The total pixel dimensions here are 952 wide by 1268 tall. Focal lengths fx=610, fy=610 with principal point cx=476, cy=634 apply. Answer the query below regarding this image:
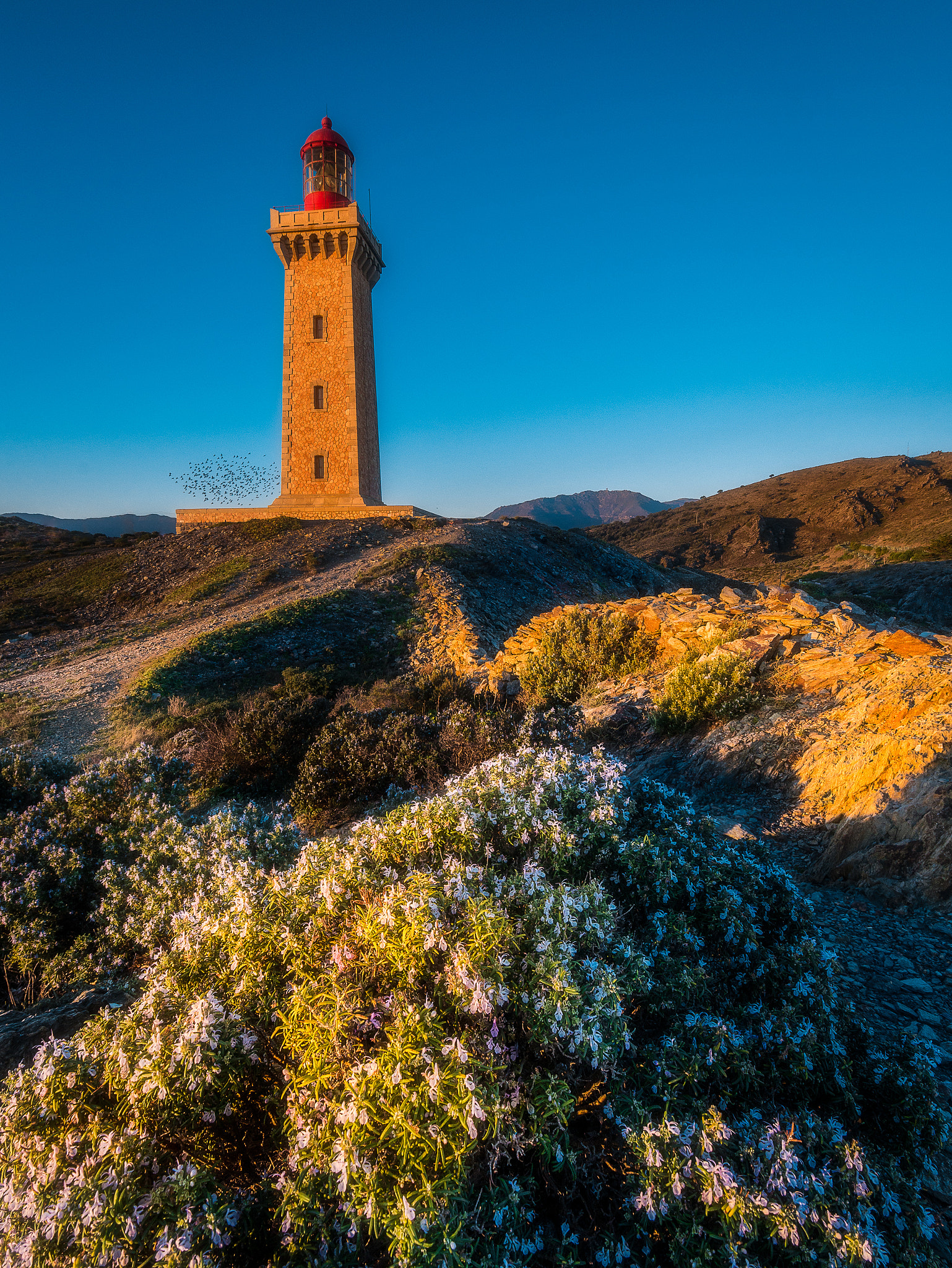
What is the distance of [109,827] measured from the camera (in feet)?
16.0

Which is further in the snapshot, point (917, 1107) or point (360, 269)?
point (360, 269)

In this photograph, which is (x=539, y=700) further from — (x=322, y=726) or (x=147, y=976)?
(x=147, y=976)

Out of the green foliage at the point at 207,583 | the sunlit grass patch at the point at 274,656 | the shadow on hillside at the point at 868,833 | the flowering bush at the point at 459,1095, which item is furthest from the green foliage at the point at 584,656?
the green foliage at the point at 207,583

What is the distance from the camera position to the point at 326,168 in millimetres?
25016

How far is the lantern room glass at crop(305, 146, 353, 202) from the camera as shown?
979 inches

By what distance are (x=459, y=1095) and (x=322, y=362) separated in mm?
27136

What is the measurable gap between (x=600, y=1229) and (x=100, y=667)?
13.8m

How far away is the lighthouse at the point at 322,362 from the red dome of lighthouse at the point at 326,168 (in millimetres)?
30

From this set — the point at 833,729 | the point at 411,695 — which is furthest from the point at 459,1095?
the point at 411,695

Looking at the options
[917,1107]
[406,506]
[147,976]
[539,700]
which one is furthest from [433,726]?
[406,506]

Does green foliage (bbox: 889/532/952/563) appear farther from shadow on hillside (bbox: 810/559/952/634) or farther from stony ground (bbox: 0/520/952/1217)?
stony ground (bbox: 0/520/952/1217)

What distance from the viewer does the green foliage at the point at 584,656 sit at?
845 cm

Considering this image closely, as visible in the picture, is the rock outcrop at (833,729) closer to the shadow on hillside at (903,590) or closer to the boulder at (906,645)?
the boulder at (906,645)

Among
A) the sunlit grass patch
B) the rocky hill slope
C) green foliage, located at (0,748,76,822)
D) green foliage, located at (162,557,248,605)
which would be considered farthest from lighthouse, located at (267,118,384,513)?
the rocky hill slope
